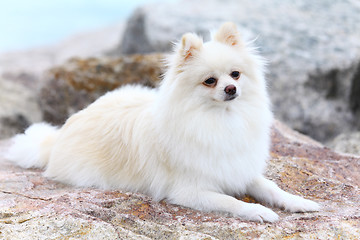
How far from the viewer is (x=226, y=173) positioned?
152 inches

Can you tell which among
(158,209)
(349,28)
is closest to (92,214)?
(158,209)

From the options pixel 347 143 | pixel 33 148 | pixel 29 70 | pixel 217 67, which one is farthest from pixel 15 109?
pixel 347 143

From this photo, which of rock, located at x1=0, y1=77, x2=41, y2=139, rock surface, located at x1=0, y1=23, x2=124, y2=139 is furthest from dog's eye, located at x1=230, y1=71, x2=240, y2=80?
rock, located at x1=0, y1=77, x2=41, y2=139

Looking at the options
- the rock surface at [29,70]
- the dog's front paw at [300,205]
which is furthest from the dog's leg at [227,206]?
the rock surface at [29,70]

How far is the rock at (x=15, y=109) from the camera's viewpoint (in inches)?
320

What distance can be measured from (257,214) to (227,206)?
0.92ft

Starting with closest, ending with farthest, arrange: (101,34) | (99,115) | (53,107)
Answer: (99,115), (53,107), (101,34)

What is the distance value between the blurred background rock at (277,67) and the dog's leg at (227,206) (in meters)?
3.51

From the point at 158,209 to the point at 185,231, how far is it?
0.49 m

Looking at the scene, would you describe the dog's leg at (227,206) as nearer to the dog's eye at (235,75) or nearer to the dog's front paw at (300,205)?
the dog's front paw at (300,205)

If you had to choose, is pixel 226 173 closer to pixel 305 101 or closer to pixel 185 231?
pixel 185 231

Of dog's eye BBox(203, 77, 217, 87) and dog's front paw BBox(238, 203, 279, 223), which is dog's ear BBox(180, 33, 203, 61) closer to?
dog's eye BBox(203, 77, 217, 87)

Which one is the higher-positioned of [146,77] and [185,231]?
[146,77]

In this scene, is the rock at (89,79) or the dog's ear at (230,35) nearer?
the dog's ear at (230,35)
